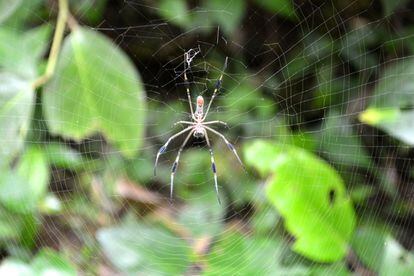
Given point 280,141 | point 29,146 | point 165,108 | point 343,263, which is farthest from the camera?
point 165,108

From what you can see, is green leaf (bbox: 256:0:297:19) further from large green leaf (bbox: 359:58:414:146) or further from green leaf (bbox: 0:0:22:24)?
green leaf (bbox: 0:0:22:24)

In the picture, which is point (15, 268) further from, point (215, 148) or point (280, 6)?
point (280, 6)

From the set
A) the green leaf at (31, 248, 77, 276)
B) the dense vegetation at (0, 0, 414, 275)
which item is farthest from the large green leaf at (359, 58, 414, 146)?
the green leaf at (31, 248, 77, 276)

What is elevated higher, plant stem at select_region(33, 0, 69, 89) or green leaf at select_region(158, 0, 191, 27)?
green leaf at select_region(158, 0, 191, 27)

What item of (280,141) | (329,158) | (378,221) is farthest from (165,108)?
(378,221)

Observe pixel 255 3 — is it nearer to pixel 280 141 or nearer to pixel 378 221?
pixel 280 141

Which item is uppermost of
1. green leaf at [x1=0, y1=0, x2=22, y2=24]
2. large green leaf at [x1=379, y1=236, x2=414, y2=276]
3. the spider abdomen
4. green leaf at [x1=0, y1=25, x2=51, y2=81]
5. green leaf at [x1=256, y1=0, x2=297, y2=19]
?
green leaf at [x1=256, y1=0, x2=297, y2=19]

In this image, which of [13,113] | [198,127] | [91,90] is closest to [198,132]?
[198,127]
